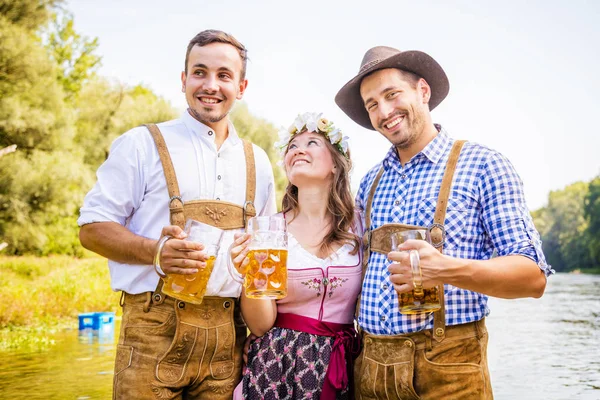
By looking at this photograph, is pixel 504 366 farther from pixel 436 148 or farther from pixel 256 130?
pixel 256 130

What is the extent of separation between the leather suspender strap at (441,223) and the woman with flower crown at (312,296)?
0.54 m

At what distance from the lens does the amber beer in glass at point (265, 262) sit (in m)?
2.51

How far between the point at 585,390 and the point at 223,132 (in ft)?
22.2

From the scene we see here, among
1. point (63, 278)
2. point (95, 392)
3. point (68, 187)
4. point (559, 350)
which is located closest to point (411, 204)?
point (95, 392)

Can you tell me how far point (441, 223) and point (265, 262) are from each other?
0.76 m

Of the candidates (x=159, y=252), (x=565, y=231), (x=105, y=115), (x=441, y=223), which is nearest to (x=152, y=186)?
(x=159, y=252)

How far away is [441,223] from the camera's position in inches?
105

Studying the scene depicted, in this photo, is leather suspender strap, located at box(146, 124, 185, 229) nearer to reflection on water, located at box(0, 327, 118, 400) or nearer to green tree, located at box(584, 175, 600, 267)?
reflection on water, located at box(0, 327, 118, 400)

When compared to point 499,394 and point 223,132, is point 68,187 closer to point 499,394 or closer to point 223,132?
point 499,394

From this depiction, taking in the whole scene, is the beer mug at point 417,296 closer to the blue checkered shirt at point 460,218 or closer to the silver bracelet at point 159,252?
the blue checkered shirt at point 460,218

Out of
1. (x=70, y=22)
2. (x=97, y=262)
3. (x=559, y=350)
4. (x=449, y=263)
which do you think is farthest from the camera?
(x=70, y=22)

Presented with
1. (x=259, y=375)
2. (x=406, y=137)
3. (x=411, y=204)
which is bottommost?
(x=259, y=375)

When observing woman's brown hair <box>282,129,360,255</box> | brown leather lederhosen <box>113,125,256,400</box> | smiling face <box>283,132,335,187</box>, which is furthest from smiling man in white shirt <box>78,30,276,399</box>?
woman's brown hair <box>282,129,360,255</box>

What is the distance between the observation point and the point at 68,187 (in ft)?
62.5
